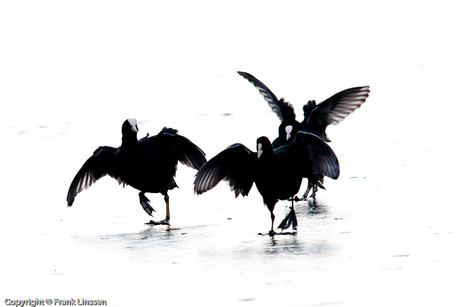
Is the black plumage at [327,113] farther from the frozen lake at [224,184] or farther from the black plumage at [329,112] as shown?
the frozen lake at [224,184]

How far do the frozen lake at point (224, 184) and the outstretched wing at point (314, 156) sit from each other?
0.42 m

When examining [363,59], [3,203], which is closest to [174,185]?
[3,203]

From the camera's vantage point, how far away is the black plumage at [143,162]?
8148mm

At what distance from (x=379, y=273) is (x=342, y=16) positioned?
23.6 metres

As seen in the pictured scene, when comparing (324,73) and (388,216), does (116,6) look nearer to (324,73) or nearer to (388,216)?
(324,73)

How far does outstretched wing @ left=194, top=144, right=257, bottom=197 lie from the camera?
7426 mm

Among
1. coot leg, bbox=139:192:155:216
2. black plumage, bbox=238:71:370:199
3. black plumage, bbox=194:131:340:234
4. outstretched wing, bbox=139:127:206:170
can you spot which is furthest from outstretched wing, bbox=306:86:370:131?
coot leg, bbox=139:192:155:216

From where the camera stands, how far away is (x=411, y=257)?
5695 millimetres

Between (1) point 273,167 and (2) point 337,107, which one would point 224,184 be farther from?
(1) point 273,167

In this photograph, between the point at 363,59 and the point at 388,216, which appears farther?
the point at 363,59

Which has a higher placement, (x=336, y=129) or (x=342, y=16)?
(x=342, y=16)

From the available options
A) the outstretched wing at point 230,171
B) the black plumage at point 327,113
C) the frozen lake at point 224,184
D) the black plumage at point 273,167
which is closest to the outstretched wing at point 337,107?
the black plumage at point 327,113

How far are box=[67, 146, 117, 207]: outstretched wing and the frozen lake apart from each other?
0.79ft

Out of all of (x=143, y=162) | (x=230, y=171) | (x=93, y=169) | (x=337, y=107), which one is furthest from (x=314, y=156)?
(x=93, y=169)
